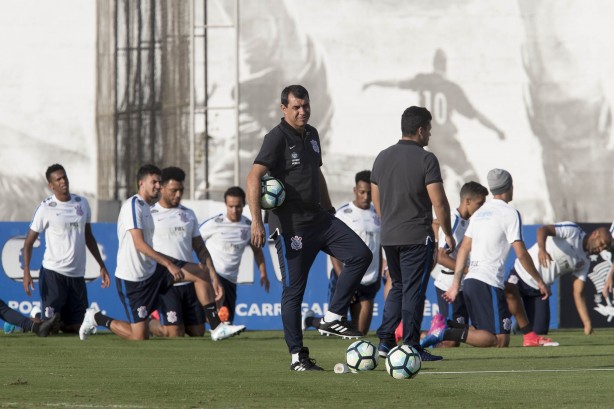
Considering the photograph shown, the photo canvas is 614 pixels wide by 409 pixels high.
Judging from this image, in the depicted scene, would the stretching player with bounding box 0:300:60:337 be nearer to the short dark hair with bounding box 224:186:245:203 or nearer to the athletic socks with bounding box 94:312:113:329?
the athletic socks with bounding box 94:312:113:329

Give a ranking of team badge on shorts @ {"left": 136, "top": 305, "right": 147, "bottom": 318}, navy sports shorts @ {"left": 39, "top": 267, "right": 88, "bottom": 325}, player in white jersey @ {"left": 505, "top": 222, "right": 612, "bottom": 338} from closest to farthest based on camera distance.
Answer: team badge on shorts @ {"left": 136, "top": 305, "right": 147, "bottom": 318}, player in white jersey @ {"left": 505, "top": 222, "right": 612, "bottom": 338}, navy sports shorts @ {"left": 39, "top": 267, "right": 88, "bottom": 325}

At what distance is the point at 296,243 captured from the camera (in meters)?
9.18

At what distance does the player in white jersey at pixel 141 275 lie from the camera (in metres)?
13.9

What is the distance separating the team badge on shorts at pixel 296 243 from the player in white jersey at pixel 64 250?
6.57 meters

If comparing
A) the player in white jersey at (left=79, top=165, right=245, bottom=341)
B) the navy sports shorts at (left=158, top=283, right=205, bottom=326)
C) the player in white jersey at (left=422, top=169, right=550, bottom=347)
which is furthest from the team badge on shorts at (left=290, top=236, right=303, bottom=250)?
the navy sports shorts at (left=158, top=283, right=205, bottom=326)

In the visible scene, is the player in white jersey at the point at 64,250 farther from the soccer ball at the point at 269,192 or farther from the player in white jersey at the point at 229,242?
the soccer ball at the point at 269,192

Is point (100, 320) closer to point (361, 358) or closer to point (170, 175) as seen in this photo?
point (170, 175)

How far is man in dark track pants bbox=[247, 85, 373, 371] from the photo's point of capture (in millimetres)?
9086

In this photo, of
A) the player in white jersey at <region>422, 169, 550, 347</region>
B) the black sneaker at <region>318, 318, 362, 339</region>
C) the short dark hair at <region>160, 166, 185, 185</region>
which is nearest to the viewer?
the black sneaker at <region>318, 318, 362, 339</region>

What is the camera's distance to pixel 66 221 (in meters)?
15.5

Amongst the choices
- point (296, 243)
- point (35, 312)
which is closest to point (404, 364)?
point (296, 243)

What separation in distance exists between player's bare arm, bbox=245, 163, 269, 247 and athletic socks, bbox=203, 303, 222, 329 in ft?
18.0

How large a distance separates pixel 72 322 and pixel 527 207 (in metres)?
25.9

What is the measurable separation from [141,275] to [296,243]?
17.9ft
